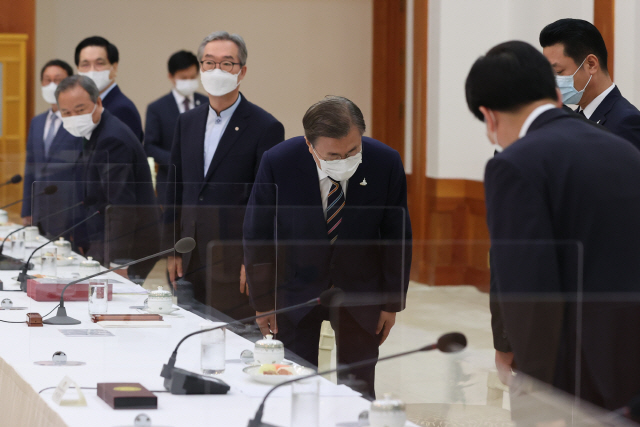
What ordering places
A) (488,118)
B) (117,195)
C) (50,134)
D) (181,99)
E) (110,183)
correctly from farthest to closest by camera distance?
(181,99), (50,134), (110,183), (117,195), (488,118)

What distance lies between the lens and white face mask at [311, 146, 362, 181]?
107 inches

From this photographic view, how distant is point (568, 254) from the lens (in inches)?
63.9

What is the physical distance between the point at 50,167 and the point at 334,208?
269 cm

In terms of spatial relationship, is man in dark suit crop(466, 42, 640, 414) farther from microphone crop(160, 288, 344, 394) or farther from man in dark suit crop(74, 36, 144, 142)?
man in dark suit crop(74, 36, 144, 142)

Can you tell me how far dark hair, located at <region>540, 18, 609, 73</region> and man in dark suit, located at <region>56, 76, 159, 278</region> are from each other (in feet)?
5.02

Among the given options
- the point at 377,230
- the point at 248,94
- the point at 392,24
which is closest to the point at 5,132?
the point at 248,94

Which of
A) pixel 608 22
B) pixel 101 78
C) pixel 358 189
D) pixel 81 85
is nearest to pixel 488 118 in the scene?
pixel 358 189

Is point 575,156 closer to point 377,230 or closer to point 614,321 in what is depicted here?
point 614,321

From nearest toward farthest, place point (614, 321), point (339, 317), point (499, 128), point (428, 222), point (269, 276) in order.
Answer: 1. point (614, 321)
2. point (499, 128)
3. point (339, 317)
4. point (269, 276)
5. point (428, 222)

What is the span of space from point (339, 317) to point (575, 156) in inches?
31.2

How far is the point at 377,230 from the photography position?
2.52 metres

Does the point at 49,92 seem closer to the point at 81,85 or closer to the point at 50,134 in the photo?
the point at 50,134

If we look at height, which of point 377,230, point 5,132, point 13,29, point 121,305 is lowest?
point 121,305

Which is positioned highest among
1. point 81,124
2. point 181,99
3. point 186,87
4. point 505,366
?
point 186,87
